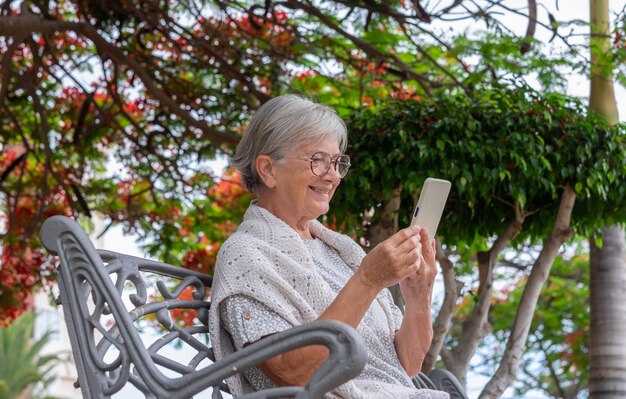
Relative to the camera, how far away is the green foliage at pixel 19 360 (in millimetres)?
25844

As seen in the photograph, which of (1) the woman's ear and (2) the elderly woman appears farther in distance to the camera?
(1) the woman's ear

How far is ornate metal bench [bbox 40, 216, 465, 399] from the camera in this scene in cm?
206

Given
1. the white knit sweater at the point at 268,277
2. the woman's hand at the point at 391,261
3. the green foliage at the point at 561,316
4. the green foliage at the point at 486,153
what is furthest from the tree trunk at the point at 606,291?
the green foliage at the point at 561,316

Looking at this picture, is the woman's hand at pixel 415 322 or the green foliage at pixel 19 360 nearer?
the woman's hand at pixel 415 322

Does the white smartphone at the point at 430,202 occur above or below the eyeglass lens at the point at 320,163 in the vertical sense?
below

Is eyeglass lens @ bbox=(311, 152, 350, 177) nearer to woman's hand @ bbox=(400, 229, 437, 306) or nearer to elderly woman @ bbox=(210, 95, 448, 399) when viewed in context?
elderly woman @ bbox=(210, 95, 448, 399)

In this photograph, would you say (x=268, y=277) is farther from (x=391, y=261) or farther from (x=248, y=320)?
(x=391, y=261)

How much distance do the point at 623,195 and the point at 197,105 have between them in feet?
11.1

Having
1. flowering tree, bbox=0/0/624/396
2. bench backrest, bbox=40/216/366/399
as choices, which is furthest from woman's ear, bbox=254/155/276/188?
flowering tree, bbox=0/0/624/396

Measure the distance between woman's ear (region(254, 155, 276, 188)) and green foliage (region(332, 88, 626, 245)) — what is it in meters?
1.83

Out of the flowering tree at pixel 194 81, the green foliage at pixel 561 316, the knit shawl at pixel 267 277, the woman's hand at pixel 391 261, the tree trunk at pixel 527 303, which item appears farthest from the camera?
the green foliage at pixel 561 316

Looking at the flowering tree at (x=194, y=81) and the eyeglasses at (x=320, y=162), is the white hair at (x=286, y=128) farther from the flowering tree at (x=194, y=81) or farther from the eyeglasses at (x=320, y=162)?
the flowering tree at (x=194, y=81)

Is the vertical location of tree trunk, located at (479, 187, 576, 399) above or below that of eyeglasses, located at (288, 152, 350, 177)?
above

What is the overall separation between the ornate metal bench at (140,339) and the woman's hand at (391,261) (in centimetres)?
43
